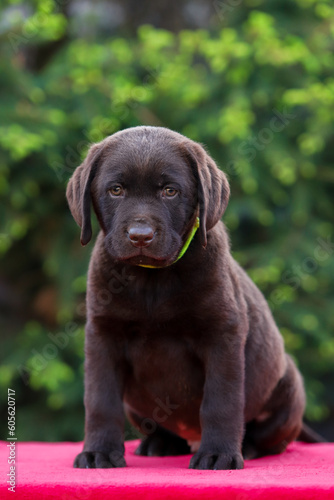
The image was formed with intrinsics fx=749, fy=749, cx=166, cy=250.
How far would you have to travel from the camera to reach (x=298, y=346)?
252 inches

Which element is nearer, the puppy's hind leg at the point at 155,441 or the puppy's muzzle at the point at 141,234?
the puppy's muzzle at the point at 141,234

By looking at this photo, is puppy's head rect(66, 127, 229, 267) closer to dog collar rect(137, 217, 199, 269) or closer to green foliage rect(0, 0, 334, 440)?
dog collar rect(137, 217, 199, 269)

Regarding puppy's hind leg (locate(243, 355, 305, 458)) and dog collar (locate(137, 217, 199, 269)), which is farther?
puppy's hind leg (locate(243, 355, 305, 458))

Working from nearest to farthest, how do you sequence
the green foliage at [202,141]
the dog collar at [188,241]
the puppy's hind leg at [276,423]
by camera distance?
1. the dog collar at [188,241]
2. the puppy's hind leg at [276,423]
3. the green foliage at [202,141]

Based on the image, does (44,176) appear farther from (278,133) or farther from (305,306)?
(305,306)

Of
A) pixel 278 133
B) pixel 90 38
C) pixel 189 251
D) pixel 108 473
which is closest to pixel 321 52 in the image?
pixel 278 133

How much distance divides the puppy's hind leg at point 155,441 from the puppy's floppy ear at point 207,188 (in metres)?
1.19

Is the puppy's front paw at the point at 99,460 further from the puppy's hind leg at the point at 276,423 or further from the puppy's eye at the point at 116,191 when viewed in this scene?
the puppy's eye at the point at 116,191

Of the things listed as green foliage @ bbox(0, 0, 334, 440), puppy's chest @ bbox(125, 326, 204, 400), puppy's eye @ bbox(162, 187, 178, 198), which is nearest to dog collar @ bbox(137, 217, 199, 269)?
puppy's eye @ bbox(162, 187, 178, 198)

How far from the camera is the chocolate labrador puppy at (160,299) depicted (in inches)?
121

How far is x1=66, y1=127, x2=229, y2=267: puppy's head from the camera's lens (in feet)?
9.88

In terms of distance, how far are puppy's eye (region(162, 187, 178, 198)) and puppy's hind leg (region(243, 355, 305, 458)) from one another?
130 centimetres

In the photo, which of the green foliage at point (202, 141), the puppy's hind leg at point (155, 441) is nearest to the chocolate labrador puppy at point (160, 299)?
the puppy's hind leg at point (155, 441)

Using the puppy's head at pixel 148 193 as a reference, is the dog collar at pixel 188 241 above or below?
below
